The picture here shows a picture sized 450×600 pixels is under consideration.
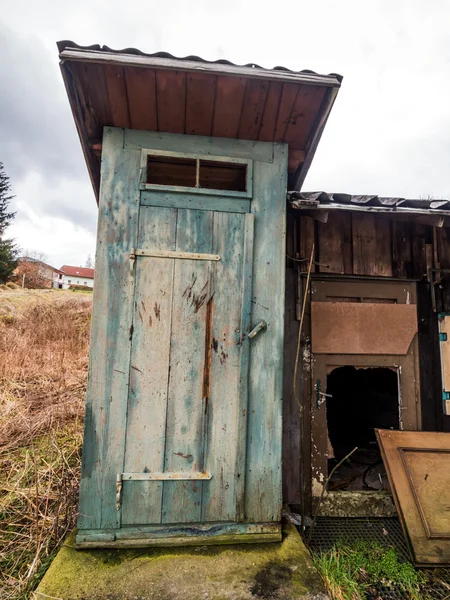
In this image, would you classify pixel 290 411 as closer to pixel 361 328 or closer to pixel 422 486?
pixel 361 328

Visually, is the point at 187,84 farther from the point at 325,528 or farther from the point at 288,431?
the point at 325,528

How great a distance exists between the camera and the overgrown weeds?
245 cm

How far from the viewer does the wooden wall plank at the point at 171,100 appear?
8.07ft

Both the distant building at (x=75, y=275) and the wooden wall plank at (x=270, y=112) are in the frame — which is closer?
the wooden wall plank at (x=270, y=112)

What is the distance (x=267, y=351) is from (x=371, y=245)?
1.98m

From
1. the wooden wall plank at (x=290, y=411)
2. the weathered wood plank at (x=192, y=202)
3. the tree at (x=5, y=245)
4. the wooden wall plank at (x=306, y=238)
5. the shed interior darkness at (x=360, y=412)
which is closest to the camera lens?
the weathered wood plank at (x=192, y=202)

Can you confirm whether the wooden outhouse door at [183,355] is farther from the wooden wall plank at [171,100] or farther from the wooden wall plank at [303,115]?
the wooden wall plank at [303,115]

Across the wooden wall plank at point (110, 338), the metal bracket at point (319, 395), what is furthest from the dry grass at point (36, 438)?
the metal bracket at point (319, 395)

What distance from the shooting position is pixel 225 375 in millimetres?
2699

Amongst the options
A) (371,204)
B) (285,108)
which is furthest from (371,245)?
(285,108)

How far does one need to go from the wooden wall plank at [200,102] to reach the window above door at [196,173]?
23cm

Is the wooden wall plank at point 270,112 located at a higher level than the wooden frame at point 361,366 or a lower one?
higher

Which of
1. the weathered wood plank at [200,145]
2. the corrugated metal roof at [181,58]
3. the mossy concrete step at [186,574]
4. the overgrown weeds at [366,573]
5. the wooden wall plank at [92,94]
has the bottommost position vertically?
the overgrown weeds at [366,573]

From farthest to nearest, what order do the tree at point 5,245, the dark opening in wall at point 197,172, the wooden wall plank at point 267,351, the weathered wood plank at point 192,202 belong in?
1. the tree at point 5,245
2. the dark opening in wall at point 197,172
3. the weathered wood plank at point 192,202
4. the wooden wall plank at point 267,351
